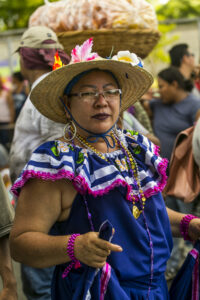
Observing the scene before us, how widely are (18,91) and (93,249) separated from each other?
814cm

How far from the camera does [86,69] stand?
2.10m

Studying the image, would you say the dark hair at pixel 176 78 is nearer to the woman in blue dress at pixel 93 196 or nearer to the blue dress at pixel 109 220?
the woman in blue dress at pixel 93 196

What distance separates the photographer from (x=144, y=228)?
6.77ft

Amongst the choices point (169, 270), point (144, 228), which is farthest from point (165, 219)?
Result: point (169, 270)

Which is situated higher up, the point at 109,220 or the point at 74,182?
the point at 74,182

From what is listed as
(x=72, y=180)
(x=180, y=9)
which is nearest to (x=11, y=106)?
(x=72, y=180)

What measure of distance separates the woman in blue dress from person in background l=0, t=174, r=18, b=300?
0.23 meters

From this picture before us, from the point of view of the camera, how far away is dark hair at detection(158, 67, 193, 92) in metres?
5.21

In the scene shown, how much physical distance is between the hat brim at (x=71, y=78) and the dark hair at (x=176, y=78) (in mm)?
2765

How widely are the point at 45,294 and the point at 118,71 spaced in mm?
2185

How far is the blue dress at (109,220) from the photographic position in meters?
1.94

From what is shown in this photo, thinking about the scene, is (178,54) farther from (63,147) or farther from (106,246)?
(106,246)

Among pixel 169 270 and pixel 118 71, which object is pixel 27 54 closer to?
pixel 118 71

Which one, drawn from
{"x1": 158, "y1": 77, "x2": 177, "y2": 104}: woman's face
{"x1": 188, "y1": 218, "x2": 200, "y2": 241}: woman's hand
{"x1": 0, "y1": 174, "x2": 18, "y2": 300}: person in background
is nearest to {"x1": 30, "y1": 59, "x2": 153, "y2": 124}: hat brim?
{"x1": 0, "y1": 174, "x2": 18, "y2": 300}: person in background
